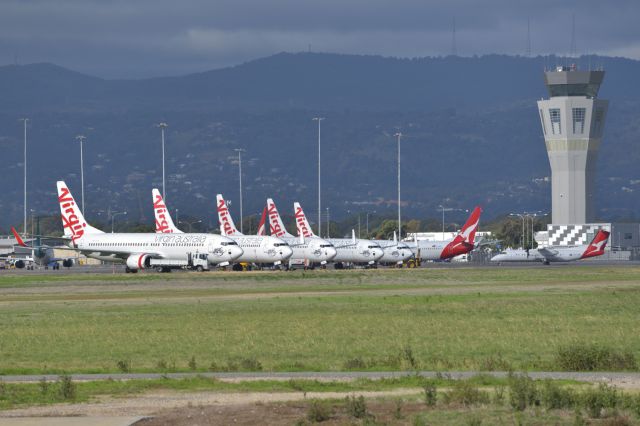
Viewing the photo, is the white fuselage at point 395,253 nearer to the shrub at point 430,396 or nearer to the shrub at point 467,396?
the shrub at point 467,396

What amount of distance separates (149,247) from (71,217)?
9.96 meters

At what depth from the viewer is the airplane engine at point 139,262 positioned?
132 metres

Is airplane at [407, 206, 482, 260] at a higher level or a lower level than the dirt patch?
higher

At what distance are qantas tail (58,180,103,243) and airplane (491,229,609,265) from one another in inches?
2657

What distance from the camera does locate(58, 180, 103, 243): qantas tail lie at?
13925cm

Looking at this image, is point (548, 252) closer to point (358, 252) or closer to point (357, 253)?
point (358, 252)

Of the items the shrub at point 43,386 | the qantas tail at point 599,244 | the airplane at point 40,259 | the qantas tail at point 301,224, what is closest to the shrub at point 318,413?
the shrub at point 43,386

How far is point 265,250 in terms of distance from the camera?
136m

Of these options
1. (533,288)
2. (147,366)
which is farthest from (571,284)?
(147,366)

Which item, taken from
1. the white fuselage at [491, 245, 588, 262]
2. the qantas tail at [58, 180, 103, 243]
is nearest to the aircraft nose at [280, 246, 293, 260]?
the qantas tail at [58, 180, 103, 243]

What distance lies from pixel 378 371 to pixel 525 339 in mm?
12459

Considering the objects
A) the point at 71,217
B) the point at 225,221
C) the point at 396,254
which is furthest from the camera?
the point at 225,221

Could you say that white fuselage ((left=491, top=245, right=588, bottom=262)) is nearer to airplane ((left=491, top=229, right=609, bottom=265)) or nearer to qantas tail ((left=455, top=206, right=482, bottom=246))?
airplane ((left=491, top=229, right=609, bottom=265))

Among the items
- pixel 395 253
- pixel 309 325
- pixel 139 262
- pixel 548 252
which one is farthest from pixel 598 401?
pixel 548 252
